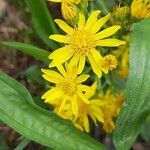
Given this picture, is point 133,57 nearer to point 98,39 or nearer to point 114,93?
point 98,39

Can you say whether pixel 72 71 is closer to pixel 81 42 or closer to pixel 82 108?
pixel 81 42

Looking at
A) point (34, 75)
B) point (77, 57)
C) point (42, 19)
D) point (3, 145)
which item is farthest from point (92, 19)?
point (3, 145)

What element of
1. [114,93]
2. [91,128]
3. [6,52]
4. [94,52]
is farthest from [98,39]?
[6,52]

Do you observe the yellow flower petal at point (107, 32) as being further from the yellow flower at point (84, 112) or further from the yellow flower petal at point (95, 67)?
the yellow flower at point (84, 112)

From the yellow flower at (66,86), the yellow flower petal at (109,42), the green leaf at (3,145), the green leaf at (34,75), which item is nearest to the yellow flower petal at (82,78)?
the yellow flower at (66,86)

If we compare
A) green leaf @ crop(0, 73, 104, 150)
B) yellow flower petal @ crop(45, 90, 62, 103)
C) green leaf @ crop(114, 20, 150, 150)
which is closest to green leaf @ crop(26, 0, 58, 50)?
yellow flower petal @ crop(45, 90, 62, 103)
